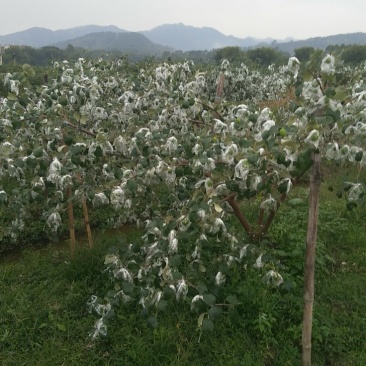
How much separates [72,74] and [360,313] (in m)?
3.61

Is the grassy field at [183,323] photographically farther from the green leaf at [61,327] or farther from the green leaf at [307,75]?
the green leaf at [307,75]

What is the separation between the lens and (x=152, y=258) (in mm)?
2643

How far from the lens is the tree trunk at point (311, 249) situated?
7.75 ft

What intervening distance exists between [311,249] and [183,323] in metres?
1.41

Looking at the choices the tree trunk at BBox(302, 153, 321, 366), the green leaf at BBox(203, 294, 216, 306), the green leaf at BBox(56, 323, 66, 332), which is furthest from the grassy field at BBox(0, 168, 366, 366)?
the green leaf at BBox(203, 294, 216, 306)

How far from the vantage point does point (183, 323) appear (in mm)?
3406

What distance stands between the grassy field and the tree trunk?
0.62 ft

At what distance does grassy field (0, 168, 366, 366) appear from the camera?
3119 millimetres

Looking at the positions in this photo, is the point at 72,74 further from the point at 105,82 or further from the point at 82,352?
the point at 82,352

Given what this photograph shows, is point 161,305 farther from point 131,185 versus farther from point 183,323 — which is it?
point 183,323

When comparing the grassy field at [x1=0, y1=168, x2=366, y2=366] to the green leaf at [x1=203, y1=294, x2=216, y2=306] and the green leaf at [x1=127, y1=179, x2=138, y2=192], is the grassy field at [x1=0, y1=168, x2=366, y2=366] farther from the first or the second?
the green leaf at [x1=127, y1=179, x2=138, y2=192]

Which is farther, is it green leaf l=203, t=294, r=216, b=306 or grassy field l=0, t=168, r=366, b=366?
grassy field l=0, t=168, r=366, b=366

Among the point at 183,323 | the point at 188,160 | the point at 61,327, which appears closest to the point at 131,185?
the point at 188,160

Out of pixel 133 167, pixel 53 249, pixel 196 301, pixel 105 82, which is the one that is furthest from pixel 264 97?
pixel 196 301
